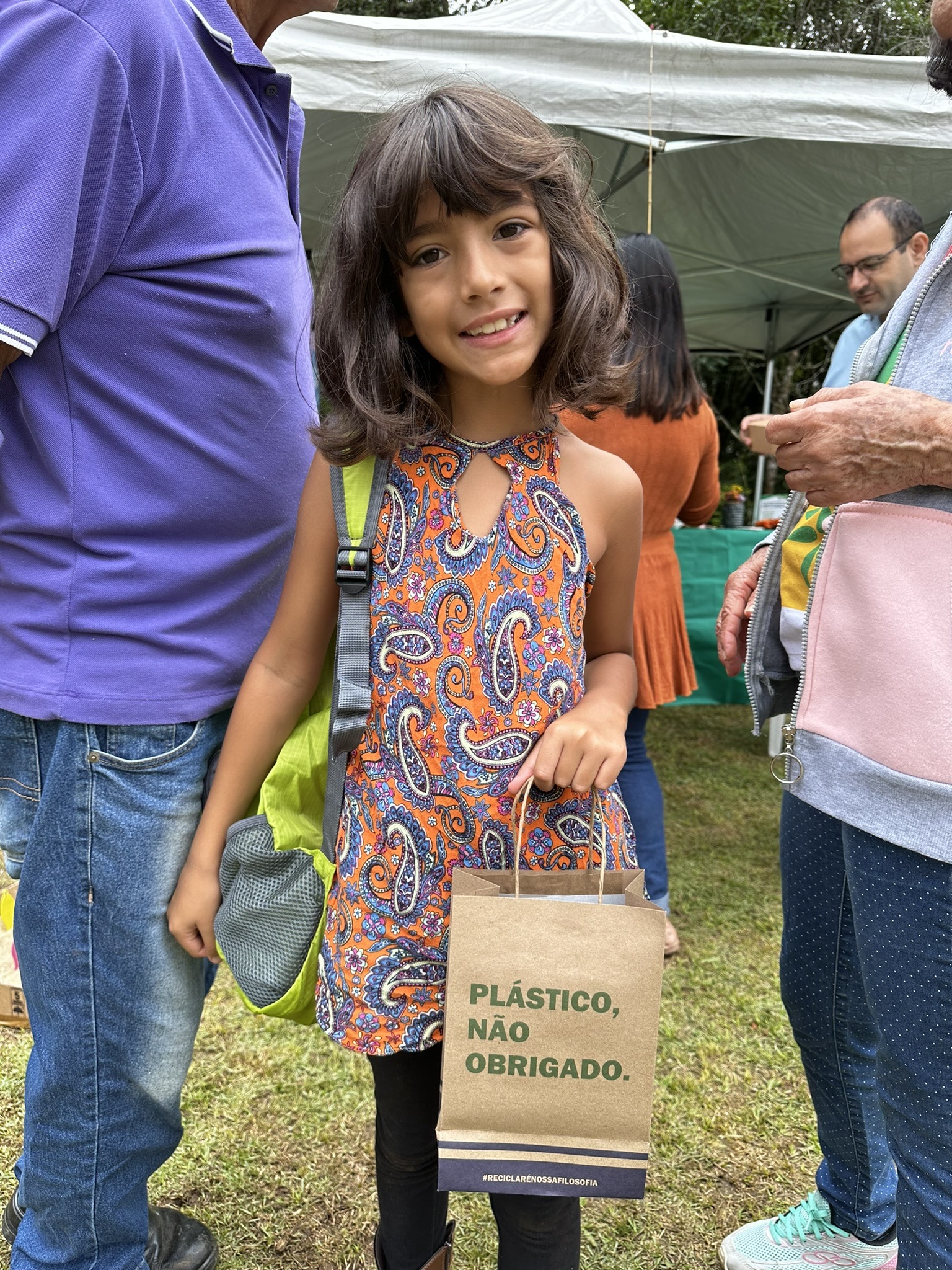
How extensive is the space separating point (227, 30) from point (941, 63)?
902mm

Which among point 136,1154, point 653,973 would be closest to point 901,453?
point 653,973

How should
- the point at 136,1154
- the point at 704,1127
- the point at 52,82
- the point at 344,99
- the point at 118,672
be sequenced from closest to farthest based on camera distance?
the point at 52,82 → the point at 118,672 → the point at 136,1154 → the point at 704,1127 → the point at 344,99

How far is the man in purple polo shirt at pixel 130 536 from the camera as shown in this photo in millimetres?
1096

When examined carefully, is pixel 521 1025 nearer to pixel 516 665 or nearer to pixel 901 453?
pixel 516 665

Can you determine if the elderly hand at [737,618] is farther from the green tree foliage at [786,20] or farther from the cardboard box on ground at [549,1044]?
the green tree foliage at [786,20]

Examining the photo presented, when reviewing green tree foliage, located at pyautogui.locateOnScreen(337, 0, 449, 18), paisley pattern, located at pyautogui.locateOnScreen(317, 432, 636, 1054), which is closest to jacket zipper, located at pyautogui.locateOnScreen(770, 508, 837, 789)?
paisley pattern, located at pyautogui.locateOnScreen(317, 432, 636, 1054)

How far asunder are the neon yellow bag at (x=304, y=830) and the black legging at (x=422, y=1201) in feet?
0.52

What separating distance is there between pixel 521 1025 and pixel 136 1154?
2.06 feet

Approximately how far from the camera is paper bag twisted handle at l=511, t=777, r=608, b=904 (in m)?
1.07

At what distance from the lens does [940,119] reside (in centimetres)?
340

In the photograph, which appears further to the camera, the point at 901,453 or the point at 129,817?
the point at 129,817

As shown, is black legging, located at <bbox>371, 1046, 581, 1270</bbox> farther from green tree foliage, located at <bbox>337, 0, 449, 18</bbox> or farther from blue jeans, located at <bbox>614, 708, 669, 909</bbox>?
green tree foliage, located at <bbox>337, 0, 449, 18</bbox>

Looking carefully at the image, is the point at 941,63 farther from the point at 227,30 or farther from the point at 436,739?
the point at 436,739

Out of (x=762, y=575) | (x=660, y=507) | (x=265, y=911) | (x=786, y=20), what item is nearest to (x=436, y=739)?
(x=265, y=911)
